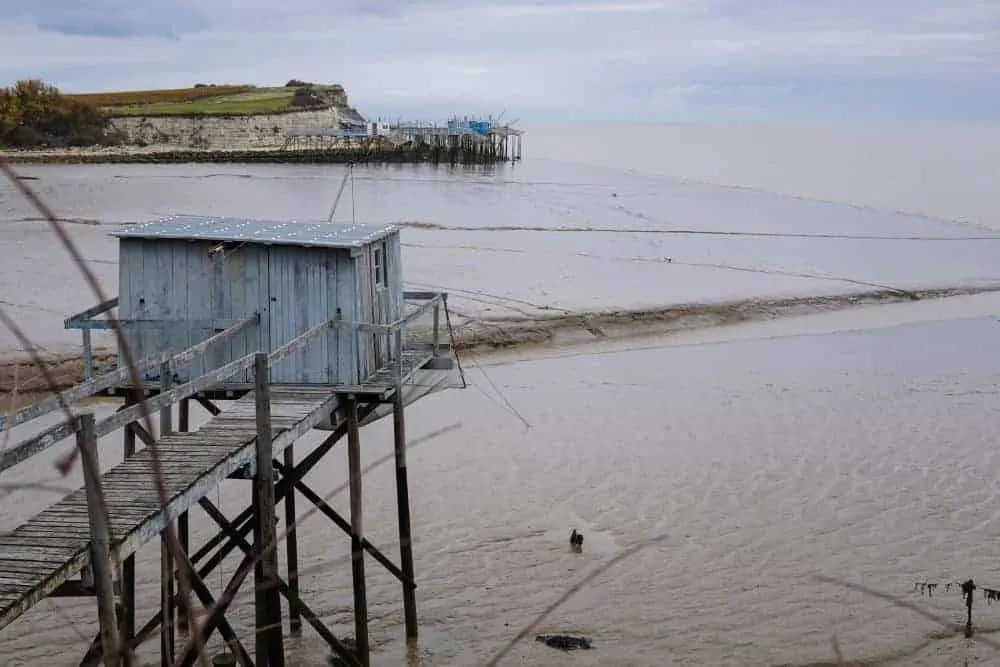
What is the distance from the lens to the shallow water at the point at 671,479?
11.0m

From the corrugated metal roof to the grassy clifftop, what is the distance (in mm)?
88571

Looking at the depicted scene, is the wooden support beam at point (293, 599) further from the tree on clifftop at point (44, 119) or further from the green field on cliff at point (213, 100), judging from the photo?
the green field on cliff at point (213, 100)

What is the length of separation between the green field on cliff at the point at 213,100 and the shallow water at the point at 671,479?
67449 millimetres

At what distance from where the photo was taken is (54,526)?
243 inches

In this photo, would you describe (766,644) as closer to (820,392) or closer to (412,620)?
(412,620)

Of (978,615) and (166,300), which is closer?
(166,300)

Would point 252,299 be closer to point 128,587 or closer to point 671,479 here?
point 128,587

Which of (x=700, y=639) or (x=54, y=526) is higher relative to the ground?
(x=54, y=526)

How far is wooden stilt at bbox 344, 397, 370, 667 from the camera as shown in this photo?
9492 millimetres

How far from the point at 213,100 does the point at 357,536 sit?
109 m

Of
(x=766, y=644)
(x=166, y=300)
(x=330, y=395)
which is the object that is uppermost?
(x=166, y=300)

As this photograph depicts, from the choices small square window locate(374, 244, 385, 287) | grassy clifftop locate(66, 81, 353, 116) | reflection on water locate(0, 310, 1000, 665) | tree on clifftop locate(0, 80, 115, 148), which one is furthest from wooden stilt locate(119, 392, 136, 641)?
grassy clifftop locate(66, 81, 353, 116)

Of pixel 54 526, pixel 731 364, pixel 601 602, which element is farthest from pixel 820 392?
pixel 54 526

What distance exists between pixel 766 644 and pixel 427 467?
595 cm
